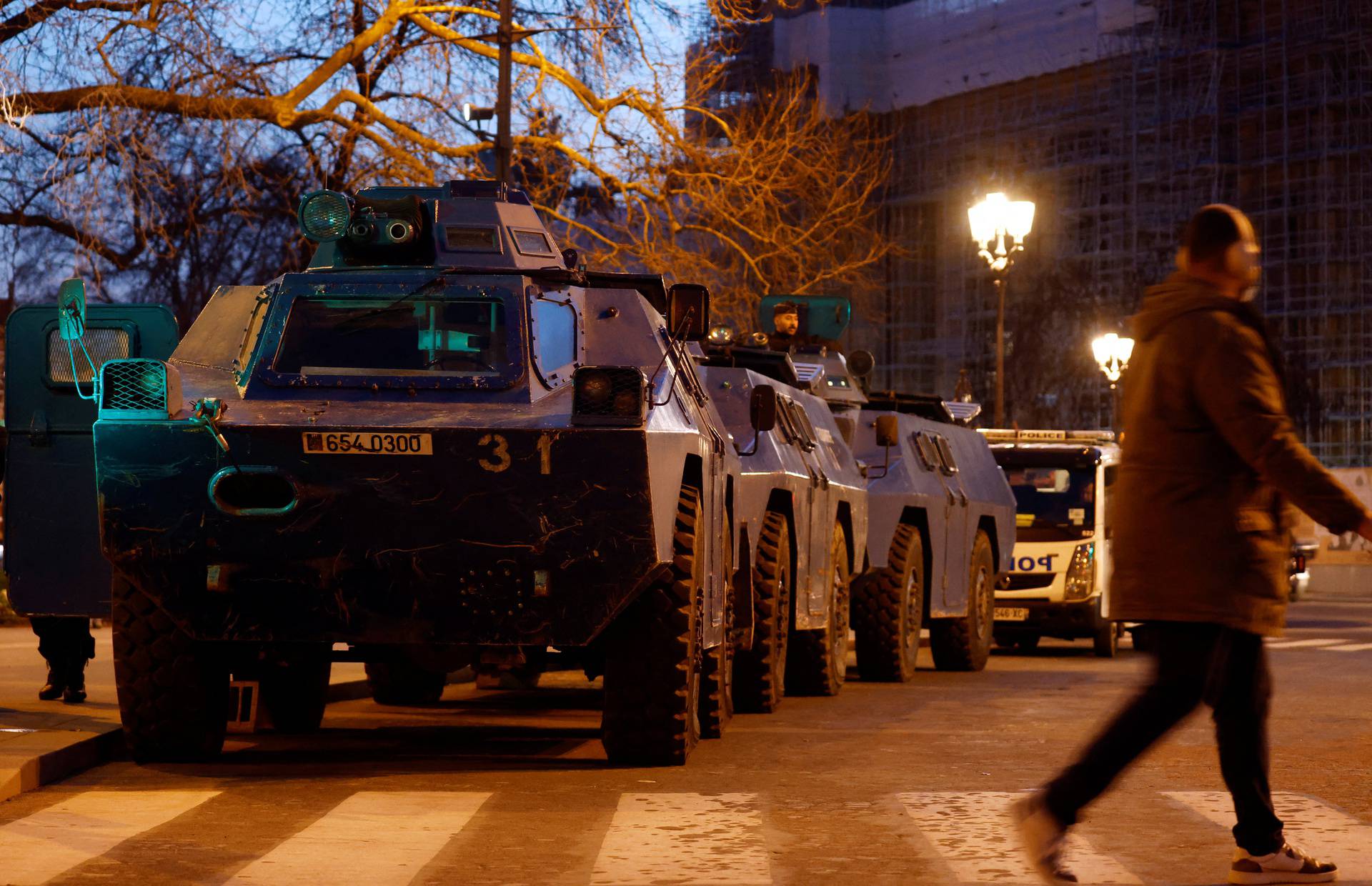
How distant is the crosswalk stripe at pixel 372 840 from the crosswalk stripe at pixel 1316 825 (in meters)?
2.91

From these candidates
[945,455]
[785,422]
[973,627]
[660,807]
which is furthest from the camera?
[973,627]

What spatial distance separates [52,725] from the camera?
38.0ft

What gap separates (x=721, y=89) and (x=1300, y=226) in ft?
131

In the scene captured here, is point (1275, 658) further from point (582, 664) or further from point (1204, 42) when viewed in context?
point (1204, 42)

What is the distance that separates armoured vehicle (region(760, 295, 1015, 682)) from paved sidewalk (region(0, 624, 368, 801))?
13.7ft

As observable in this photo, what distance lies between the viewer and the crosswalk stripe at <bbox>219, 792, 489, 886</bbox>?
7332mm

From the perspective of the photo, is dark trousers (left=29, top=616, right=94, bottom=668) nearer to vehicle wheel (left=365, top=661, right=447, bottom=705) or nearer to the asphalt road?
the asphalt road

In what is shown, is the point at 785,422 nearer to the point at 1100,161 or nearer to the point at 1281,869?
the point at 1281,869

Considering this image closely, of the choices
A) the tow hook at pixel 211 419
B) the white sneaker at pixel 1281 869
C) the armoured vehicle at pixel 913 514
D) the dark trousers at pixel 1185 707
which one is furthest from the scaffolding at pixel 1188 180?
the dark trousers at pixel 1185 707

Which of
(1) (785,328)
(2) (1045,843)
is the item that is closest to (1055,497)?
(1) (785,328)

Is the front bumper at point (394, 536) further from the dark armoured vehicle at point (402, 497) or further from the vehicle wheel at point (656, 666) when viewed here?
the vehicle wheel at point (656, 666)

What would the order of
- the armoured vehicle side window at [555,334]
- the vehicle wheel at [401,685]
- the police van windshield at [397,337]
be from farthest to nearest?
the vehicle wheel at [401,685] < the armoured vehicle side window at [555,334] < the police van windshield at [397,337]

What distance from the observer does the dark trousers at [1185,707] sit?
6.46 meters

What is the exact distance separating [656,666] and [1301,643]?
18545mm
